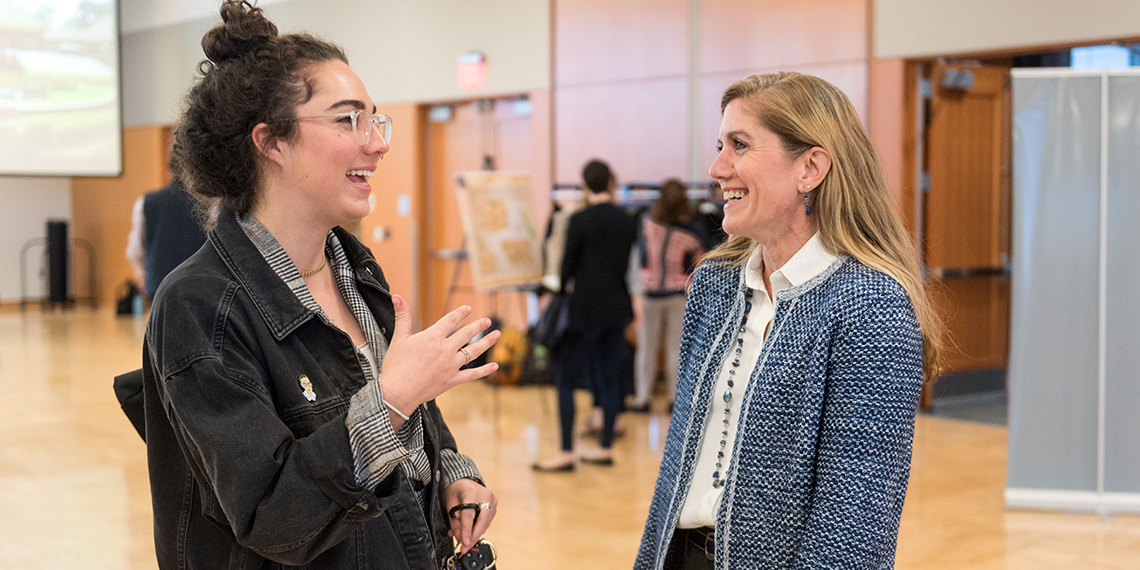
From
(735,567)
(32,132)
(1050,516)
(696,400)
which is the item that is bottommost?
(1050,516)

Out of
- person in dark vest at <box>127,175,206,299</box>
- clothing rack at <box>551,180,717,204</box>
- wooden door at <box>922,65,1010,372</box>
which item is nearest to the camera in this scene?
person in dark vest at <box>127,175,206,299</box>

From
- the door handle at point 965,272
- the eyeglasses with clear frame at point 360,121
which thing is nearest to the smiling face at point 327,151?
the eyeglasses with clear frame at point 360,121

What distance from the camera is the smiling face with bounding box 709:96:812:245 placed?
1.75 meters

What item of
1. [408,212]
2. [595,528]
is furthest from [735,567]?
[408,212]

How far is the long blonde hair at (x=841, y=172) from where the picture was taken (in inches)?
67.7

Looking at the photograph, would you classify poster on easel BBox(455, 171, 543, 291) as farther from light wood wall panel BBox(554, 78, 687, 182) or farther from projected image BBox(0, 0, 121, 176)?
projected image BBox(0, 0, 121, 176)

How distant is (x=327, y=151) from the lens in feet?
5.07

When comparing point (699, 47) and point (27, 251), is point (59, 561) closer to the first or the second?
point (699, 47)

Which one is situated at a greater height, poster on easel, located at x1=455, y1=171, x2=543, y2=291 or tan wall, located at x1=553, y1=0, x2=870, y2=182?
tan wall, located at x1=553, y1=0, x2=870, y2=182

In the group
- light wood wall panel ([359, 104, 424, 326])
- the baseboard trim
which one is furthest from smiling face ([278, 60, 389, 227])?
light wood wall panel ([359, 104, 424, 326])

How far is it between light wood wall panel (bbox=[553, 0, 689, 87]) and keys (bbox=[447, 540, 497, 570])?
7.50 m

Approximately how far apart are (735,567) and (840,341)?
0.42 metres

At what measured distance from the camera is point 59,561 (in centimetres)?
414

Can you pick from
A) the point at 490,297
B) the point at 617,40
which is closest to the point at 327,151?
the point at 617,40
